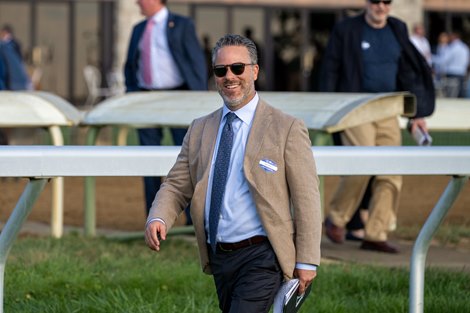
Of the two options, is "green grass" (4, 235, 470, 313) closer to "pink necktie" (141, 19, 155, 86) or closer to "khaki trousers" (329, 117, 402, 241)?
"khaki trousers" (329, 117, 402, 241)

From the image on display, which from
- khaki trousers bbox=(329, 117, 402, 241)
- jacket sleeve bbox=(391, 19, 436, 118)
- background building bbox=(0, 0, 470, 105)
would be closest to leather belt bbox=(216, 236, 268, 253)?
khaki trousers bbox=(329, 117, 402, 241)

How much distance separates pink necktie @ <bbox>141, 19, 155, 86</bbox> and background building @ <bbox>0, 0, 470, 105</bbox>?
54.9 feet

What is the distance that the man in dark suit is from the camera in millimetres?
9531

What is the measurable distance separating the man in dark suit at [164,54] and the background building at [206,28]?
16715 millimetres

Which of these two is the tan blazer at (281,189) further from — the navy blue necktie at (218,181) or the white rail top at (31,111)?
the white rail top at (31,111)

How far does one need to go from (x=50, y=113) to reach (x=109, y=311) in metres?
2.90

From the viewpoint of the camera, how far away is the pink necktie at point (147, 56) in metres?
9.59

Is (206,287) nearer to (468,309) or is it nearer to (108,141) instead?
(468,309)

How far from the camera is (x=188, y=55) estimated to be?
9.52 metres

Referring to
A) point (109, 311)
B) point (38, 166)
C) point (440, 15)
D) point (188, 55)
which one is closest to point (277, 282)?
point (38, 166)

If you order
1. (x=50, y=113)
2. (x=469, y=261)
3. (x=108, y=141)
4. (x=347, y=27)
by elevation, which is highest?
(x=347, y=27)

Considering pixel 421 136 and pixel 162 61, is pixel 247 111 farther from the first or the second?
pixel 162 61

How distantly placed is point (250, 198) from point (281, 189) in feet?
0.35

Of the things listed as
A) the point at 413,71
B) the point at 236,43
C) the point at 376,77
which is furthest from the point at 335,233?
the point at 236,43
